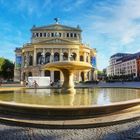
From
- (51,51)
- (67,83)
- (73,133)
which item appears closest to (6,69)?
(51,51)

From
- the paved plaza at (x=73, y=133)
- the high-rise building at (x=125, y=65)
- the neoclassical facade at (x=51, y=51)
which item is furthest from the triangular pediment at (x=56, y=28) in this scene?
the paved plaza at (x=73, y=133)

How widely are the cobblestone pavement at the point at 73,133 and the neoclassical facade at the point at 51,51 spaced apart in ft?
218

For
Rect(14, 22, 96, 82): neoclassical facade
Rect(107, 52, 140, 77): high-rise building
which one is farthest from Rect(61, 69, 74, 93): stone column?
Rect(107, 52, 140, 77): high-rise building

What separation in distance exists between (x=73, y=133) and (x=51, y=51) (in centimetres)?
7133

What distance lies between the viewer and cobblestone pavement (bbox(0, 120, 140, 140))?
648cm

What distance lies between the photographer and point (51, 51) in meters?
77.3

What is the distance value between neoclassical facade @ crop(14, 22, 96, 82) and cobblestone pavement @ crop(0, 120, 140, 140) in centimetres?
6644

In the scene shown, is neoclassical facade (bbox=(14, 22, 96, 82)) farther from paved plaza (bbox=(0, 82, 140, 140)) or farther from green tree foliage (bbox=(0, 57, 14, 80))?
paved plaza (bbox=(0, 82, 140, 140))

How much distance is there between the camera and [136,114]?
740 centimetres

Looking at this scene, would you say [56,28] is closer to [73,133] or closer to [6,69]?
[6,69]

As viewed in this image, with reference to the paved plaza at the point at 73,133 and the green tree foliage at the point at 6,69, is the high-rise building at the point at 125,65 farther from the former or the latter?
the paved plaza at the point at 73,133

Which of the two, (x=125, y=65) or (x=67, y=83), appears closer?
(x=67, y=83)

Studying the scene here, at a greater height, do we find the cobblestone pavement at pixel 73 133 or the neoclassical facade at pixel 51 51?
the neoclassical facade at pixel 51 51

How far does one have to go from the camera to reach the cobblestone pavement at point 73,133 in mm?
6477
